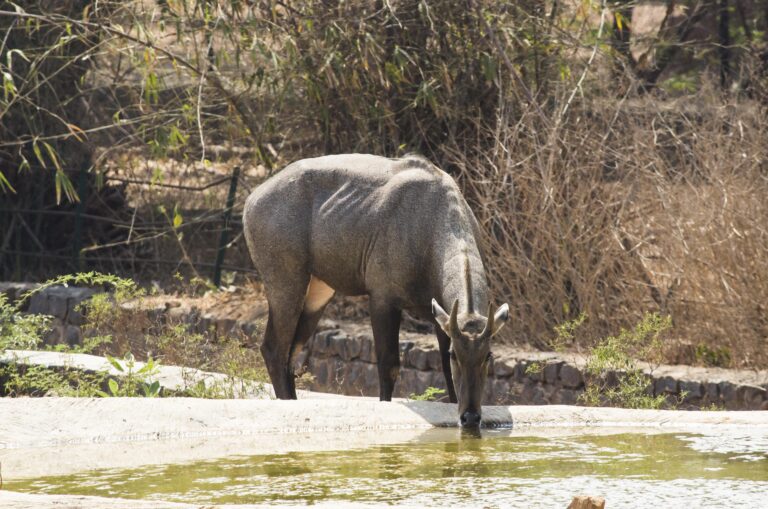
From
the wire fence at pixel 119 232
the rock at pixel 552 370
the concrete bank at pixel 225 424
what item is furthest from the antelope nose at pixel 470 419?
the wire fence at pixel 119 232

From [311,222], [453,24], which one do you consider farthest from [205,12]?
[311,222]

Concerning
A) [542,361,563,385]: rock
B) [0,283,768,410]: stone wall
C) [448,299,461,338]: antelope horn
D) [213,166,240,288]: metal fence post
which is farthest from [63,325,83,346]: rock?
[448,299,461,338]: antelope horn

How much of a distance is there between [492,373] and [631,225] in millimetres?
1772

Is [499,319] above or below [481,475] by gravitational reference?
above

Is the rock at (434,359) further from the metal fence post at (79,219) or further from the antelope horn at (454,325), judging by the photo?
the metal fence post at (79,219)

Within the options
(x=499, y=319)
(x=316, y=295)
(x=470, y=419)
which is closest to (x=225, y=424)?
(x=470, y=419)

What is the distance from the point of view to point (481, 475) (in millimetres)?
5996

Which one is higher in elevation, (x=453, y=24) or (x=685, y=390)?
(x=453, y=24)

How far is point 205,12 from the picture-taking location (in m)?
12.2

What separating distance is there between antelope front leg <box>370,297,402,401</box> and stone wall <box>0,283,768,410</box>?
5.12ft

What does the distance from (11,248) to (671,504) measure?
1289cm

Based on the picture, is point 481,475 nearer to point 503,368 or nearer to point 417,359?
point 503,368

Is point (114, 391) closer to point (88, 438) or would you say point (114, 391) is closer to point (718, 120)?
point (88, 438)

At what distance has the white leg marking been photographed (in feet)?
32.2
